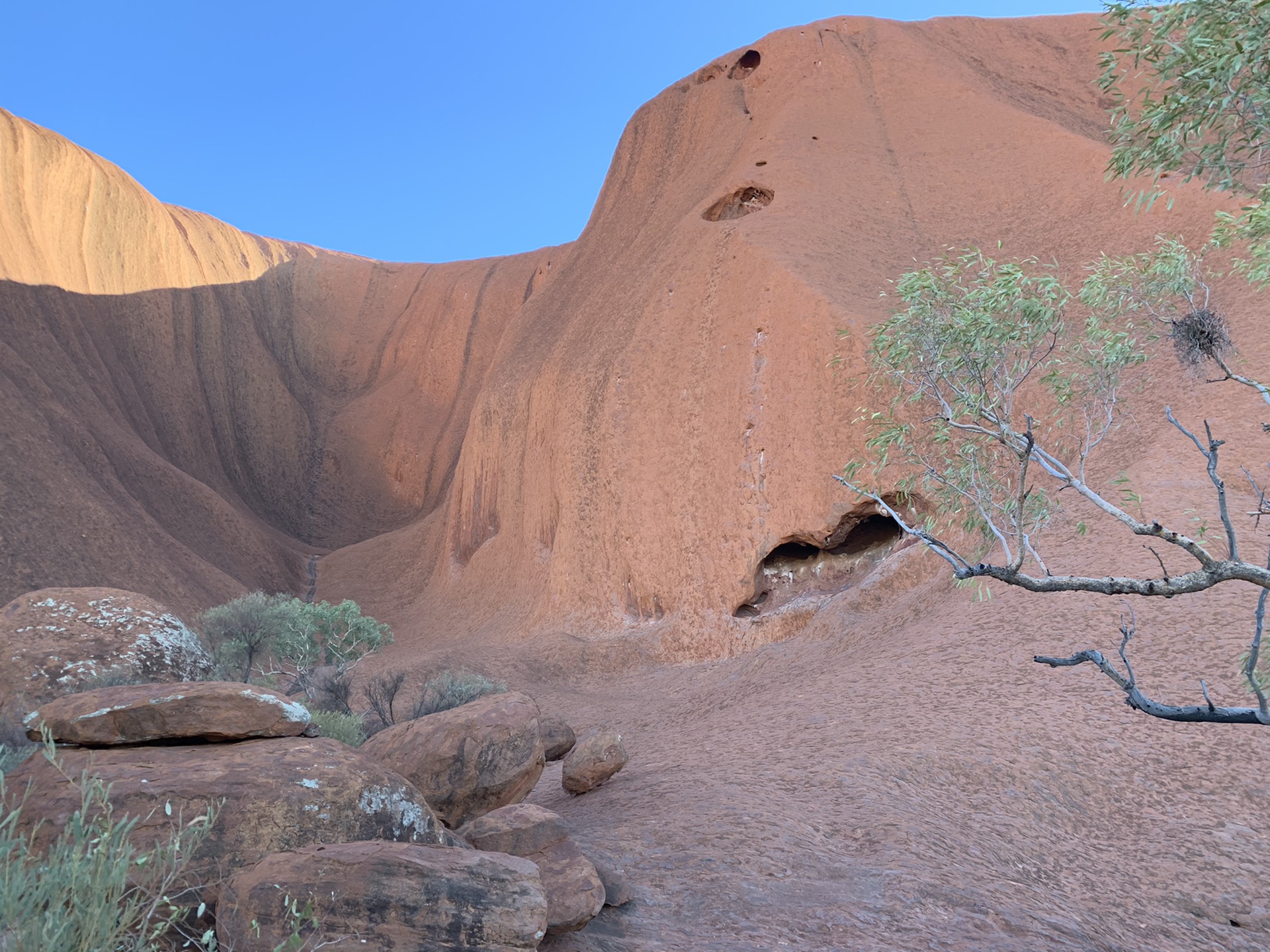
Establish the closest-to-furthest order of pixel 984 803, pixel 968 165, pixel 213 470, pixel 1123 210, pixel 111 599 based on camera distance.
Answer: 1. pixel 984 803
2. pixel 111 599
3. pixel 1123 210
4. pixel 968 165
5. pixel 213 470

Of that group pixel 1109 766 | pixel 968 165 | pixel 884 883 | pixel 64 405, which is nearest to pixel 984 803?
pixel 1109 766

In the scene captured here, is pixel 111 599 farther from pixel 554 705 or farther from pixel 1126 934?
pixel 1126 934

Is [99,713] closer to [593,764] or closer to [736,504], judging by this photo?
[593,764]

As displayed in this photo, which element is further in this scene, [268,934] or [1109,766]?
[1109,766]

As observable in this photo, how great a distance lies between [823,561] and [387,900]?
14697 mm

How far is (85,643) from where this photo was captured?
35.5ft

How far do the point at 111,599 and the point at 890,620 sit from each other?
37.2ft

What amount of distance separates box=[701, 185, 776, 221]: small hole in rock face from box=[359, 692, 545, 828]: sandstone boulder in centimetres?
1825

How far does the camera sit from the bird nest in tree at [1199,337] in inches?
308

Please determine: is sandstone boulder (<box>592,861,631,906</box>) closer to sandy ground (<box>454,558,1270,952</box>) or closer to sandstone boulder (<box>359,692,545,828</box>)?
sandy ground (<box>454,558,1270,952</box>)

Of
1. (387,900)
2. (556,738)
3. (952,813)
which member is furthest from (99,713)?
(556,738)

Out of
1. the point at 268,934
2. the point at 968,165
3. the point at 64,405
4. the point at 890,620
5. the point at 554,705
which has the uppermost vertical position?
the point at 968,165

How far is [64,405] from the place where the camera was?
30.7m

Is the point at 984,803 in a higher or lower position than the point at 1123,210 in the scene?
lower
